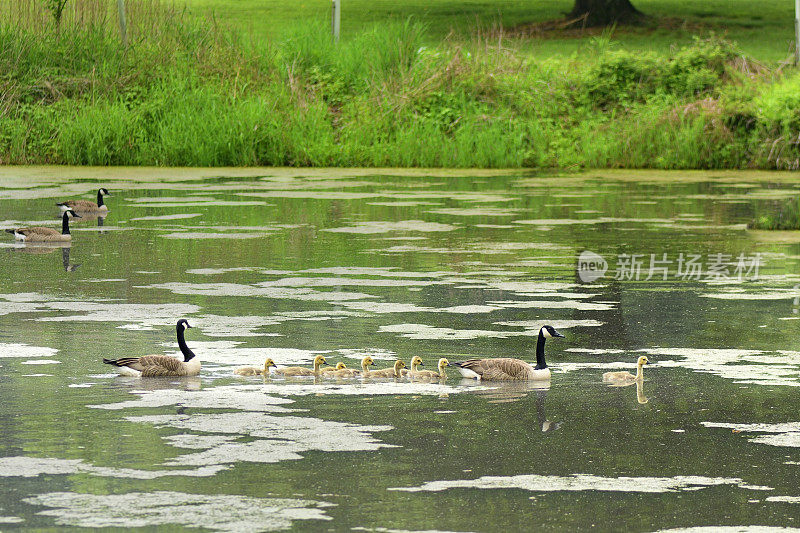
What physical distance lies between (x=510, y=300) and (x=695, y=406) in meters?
4.56

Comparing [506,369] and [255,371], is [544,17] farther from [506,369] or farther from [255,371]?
[255,371]

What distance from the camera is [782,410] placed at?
30.2ft

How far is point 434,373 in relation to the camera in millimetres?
10086

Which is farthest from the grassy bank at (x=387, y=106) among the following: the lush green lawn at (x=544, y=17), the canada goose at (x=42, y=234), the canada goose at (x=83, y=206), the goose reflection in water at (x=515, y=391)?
the goose reflection in water at (x=515, y=391)

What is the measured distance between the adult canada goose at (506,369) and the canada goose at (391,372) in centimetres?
40

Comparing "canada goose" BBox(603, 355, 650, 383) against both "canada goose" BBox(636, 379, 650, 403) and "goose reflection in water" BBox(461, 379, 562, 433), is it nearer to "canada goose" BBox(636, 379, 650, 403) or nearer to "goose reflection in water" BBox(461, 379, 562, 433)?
"canada goose" BBox(636, 379, 650, 403)

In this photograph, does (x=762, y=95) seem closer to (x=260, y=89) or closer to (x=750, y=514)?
(x=260, y=89)

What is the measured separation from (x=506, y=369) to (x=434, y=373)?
0.49 metres

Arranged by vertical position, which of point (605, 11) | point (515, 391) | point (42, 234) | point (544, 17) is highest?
point (605, 11)

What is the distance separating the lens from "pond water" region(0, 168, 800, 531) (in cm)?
722

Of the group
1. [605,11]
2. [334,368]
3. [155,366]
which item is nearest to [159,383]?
[155,366]

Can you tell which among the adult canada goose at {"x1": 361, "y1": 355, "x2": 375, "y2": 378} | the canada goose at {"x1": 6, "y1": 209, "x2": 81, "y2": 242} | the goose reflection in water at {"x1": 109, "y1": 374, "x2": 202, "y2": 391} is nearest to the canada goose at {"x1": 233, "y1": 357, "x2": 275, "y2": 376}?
the goose reflection in water at {"x1": 109, "y1": 374, "x2": 202, "y2": 391}

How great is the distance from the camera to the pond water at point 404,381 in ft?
23.7

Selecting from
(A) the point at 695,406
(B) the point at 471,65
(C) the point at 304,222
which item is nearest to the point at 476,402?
(A) the point at 695,406
